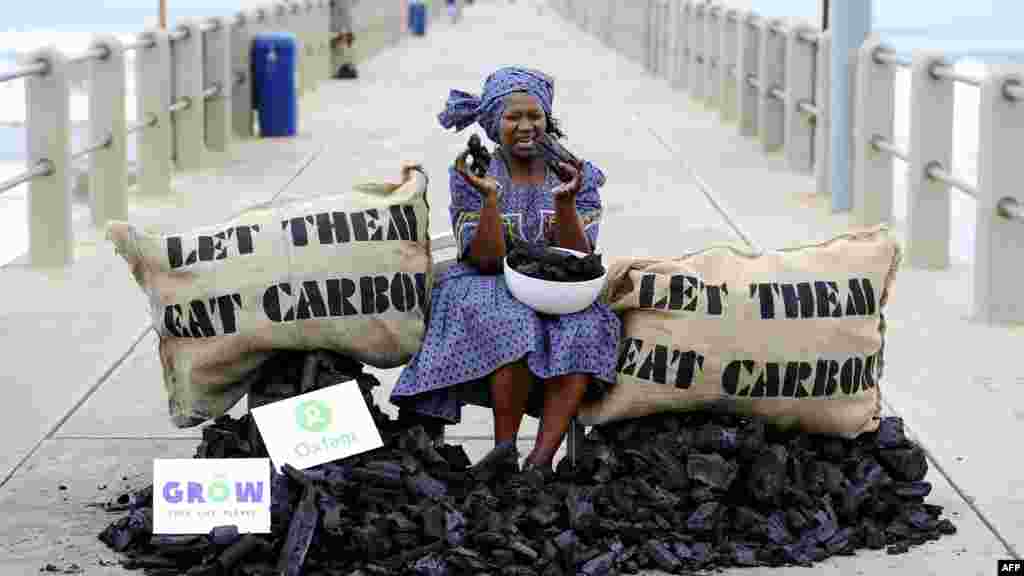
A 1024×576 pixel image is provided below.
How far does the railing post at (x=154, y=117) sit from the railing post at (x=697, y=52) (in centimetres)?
902

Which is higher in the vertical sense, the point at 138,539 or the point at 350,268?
the point at 350,268

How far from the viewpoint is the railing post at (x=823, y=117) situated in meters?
13.0

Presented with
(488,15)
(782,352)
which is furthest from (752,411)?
(488,15)

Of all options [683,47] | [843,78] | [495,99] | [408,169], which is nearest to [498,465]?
[408,169]

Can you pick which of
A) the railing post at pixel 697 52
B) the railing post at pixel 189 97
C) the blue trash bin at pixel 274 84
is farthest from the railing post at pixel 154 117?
the railing post at pixel 697 52

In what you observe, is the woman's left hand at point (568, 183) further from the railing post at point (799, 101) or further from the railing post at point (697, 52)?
the railing post at point (697, 52)

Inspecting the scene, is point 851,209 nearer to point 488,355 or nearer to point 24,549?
point 488,355

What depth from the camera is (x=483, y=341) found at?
5.45m

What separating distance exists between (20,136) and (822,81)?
947 centimetres

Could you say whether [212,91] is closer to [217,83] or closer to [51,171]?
[217,83]

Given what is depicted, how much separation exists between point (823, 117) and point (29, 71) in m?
5.66

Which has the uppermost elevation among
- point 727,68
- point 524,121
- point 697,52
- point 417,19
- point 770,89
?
point 524,121

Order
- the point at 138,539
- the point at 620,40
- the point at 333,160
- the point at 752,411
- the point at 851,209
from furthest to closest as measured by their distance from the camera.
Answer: the point at 620,40, the point at 333,160, the point at 851,209, the point at 752,411, the point at 138,539

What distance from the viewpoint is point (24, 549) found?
17.0 ft
